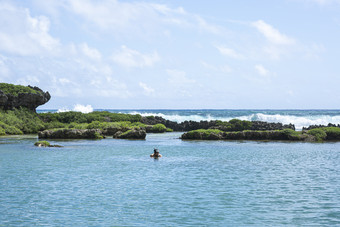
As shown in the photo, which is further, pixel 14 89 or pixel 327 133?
pixel 14 89

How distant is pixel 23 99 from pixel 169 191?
259ft

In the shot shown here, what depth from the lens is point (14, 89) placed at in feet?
322

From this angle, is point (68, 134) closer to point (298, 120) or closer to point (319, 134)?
point (319, 134)

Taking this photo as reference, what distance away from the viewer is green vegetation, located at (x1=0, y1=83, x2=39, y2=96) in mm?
96562

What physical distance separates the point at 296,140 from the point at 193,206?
159 ft

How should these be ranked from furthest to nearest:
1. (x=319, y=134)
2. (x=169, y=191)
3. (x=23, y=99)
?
(x=23, y=99) < (x=319, y=134) < (x=169, y=191)

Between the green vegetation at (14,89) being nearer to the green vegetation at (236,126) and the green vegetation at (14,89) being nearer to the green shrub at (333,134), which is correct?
the green vegetation at (236,126)

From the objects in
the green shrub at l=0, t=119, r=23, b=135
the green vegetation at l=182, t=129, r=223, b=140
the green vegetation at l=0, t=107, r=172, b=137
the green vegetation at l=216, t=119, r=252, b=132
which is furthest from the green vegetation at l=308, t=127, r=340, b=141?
the green shrub at l=0, t=119, r=23, b=135

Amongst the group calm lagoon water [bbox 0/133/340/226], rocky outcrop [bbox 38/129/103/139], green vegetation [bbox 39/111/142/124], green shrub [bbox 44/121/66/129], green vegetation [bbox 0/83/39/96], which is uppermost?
green vegetation [bbox 0/83/39/96]

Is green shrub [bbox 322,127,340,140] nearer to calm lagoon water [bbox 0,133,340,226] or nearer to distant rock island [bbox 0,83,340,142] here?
distant rock island [bbox 0,83,340,142]

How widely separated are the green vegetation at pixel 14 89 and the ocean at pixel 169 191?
59360 mm

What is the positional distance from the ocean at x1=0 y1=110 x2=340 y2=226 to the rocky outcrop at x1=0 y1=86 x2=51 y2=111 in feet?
173

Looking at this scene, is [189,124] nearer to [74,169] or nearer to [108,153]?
[108,153]

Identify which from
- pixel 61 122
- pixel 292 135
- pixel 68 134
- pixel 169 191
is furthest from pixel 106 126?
pixel 169 191
